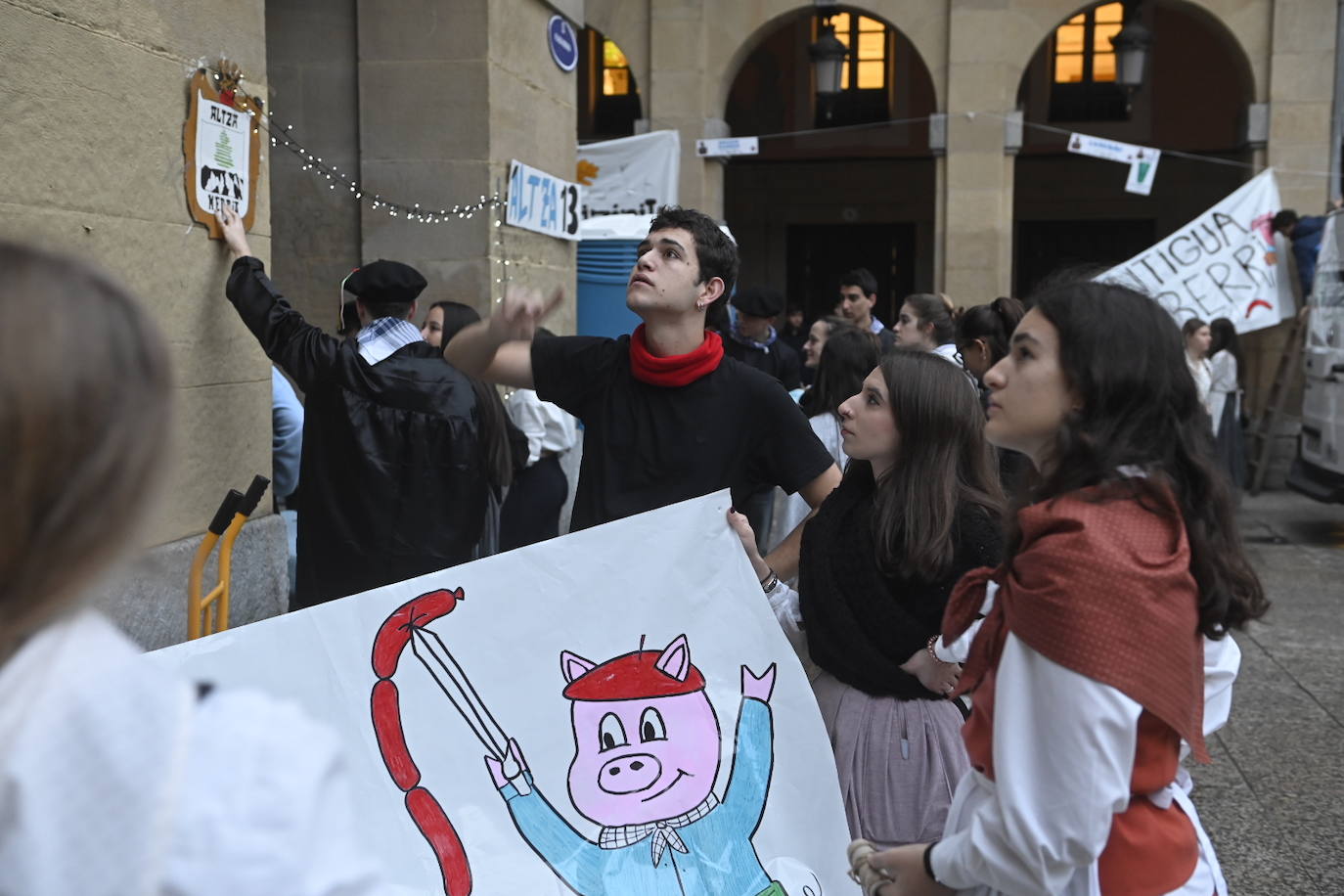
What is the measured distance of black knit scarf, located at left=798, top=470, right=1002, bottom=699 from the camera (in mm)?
3055

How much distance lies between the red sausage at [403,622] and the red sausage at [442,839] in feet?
0.88

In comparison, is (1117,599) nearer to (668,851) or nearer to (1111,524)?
(1111,524)

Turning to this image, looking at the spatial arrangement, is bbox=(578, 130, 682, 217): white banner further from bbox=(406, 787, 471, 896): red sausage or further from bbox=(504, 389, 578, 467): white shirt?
bbox=(406, 787, 471, 896): red sausage

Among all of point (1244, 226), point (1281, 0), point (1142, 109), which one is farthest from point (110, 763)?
point (1142, 109)

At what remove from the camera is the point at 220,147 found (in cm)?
488

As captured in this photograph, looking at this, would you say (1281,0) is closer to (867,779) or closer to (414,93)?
(414,93)

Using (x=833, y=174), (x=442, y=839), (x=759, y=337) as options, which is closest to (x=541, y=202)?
(x=759, y=337)

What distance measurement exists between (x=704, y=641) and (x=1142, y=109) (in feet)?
63.6

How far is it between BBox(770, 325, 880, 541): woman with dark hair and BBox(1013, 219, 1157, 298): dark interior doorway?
1637cm

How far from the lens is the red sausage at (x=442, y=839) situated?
2.63m

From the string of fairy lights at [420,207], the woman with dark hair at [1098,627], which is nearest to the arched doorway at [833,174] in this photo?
the string of fairy lights at [420,207]

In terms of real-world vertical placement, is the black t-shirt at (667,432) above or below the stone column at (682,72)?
below

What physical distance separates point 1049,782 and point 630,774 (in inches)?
50.7

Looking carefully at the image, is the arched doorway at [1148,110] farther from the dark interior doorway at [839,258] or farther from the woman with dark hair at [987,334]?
the woman with dark hair at [987,334]
